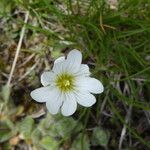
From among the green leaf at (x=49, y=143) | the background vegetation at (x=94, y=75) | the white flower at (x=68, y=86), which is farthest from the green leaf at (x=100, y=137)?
the white flower at (x=68, y=86)

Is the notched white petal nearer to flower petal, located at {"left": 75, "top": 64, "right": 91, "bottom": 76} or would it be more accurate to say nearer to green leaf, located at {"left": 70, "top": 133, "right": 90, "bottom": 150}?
flower petal, located at {"left": 75, "top": 64, "right": 91, "bottom": 76}

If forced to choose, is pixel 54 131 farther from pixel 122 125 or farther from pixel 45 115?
pixel 122 125

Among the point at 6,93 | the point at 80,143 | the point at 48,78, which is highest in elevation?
the point at 48,78

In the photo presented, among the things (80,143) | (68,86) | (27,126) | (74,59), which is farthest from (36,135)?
(74,59)

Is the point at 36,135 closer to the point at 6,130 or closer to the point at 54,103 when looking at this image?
the point at 6,130

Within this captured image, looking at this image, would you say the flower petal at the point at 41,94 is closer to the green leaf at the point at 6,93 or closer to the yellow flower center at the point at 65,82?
the yellow flower center at the point at 65,82

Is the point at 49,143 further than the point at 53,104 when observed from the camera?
Yes
